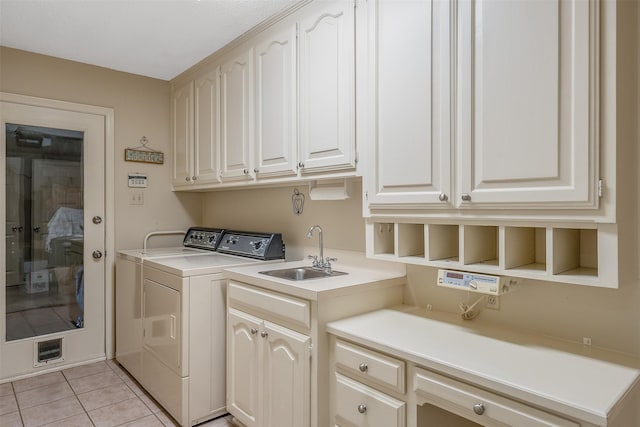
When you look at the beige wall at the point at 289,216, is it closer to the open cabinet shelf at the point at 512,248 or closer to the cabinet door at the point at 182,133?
the cabinet door at the point at 182,133

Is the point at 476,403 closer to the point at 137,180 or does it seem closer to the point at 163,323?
the point at 163,323

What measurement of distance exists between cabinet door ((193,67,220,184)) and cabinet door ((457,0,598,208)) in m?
1.96

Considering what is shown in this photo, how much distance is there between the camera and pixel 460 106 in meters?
1.42

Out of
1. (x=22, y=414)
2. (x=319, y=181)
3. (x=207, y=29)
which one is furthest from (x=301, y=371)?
(x=207, y=29)

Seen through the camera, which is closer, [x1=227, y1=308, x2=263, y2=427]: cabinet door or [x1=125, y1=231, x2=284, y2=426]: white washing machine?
[x1=227, y1=308, x2=263, y2=427]: cabinet door

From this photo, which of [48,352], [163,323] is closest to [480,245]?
[163,323]

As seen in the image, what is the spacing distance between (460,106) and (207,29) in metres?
1.83

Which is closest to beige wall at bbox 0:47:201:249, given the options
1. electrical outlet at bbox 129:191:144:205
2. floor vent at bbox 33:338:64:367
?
electrical outlet at bbox 129:191:144:205

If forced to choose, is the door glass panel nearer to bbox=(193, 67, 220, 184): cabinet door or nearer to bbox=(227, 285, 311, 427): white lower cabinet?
bbox=(193, 67, 220, 184): cabinet door

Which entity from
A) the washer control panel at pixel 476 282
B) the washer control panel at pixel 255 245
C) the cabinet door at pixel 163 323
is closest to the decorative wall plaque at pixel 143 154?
the washer control panel at pixel 255 245

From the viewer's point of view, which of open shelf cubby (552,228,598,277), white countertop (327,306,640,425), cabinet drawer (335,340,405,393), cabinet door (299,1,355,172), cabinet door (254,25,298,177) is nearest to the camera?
white countertop (327,306,640,425)

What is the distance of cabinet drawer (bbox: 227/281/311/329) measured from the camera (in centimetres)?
173

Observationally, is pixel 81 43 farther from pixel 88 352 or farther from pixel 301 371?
pixel 301 371

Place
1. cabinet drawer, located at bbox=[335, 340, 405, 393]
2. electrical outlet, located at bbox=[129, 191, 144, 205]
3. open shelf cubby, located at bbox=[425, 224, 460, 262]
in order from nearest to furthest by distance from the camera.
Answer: cabinet drawer, located at bbox=[335, 340, 405, 393] → open shelf cubby, located at bbox=[425, 224, 460, 262] → electrical outlet, located at bbox=[129, 191, 144, 205]
